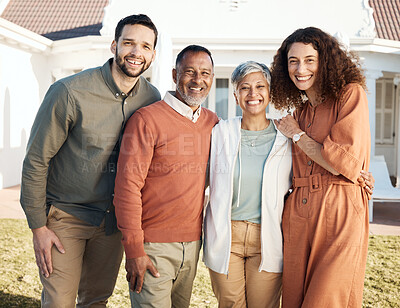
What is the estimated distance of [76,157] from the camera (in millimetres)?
2537

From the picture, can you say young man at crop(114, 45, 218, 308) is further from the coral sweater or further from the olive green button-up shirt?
the olive green button-up shirt

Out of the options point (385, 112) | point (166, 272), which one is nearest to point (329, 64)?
point (166, 272)

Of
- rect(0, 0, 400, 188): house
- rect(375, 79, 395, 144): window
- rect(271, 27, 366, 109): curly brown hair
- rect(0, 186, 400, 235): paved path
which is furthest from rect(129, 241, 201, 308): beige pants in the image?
rect(375, 79, 395, 144): window

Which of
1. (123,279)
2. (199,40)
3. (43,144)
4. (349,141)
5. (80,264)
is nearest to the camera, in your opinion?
(349,141)

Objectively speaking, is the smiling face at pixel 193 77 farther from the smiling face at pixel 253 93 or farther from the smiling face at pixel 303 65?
the smiling face at pixel 303 65

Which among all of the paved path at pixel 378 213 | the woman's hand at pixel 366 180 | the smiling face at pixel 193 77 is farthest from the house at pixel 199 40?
the woman's hand at pixel 366 180

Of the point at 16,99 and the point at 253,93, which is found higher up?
the point at 16,99

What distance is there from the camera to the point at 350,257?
224 centimetres

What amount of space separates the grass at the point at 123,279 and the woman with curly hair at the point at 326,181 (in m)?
1.77

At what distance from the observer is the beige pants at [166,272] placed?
231 cm

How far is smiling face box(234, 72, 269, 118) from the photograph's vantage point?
8.13ft

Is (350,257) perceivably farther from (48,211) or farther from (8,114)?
(8,114)

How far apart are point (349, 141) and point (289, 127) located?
1.23ft

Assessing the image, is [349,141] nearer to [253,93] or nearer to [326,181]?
[326,181]
